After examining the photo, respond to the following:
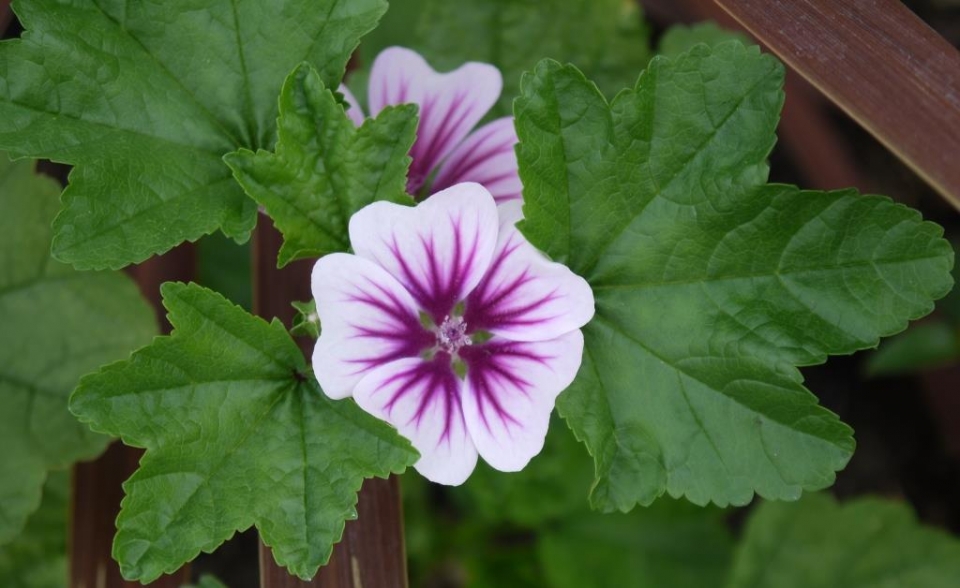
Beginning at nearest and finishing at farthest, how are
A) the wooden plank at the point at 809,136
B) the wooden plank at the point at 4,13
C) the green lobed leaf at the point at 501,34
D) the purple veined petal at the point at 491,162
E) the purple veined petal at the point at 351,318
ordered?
the purple veined petal at the point at 351,318 → the purple veined petal at the point at 491,162 → the wooden plank at the point at 4,13 → the green lobed leaf at the point at 501,34 → the wooden plank at the point at 809,136

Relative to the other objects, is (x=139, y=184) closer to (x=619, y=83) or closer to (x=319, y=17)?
(x=319, y=17)

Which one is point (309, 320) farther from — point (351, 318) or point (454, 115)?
point (454, 115)

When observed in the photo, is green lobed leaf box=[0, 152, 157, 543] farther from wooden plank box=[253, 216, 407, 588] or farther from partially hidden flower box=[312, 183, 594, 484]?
partially hidden flower box=[312, 183, 594, 484]

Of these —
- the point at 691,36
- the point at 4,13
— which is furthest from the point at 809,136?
the point at 4,13

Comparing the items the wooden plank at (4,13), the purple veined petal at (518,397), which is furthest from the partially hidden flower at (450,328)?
the wooden plank at (4,13)

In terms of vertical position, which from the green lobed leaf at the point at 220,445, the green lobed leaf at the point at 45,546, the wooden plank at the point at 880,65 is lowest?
the green lobed leaf at the point at 45,546

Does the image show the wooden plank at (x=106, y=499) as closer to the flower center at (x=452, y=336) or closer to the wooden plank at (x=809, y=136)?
the flower center at (x=452, y=336)

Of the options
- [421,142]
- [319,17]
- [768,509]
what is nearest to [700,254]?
[421,142]
